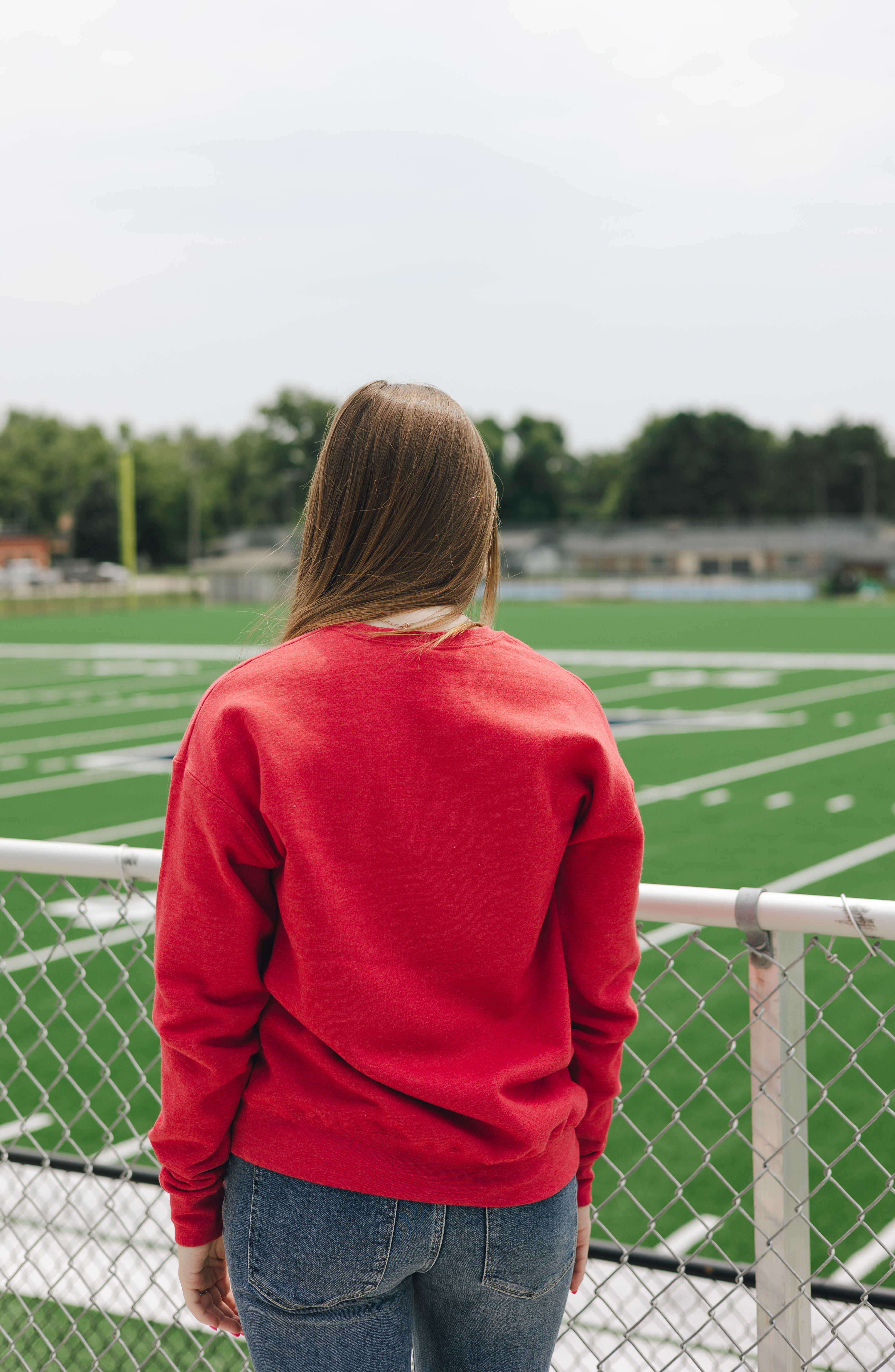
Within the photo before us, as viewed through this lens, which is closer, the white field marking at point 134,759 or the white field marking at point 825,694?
the white field marking at point 134,759

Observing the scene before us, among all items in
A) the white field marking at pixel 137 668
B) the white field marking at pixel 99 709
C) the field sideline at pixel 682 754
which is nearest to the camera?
the field sideline at pixel 682 754

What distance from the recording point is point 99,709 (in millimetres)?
19203

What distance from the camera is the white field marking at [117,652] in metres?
28.7

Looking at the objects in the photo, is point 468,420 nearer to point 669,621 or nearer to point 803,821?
point 803,821

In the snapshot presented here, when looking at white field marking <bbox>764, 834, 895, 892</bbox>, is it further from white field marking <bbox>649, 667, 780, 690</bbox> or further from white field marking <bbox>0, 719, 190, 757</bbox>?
white field marking <bbox>649, 667, 780, 690</bbox>

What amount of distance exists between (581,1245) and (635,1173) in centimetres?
245

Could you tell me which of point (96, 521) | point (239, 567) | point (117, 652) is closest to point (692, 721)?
point (117, 652)

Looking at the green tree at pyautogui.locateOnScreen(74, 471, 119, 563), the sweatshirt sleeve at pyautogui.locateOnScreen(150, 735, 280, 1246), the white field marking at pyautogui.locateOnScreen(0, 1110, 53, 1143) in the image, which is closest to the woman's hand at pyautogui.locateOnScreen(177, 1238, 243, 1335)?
the sweatshirt sleeve at pyautogui.locateOnScreen(150, 735, 280, 1246)

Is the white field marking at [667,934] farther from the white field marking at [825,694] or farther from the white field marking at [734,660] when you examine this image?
the white field marking at [734,660]

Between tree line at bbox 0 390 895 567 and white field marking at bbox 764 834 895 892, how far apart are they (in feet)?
294

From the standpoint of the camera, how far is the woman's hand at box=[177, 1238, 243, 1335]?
5.16 ft

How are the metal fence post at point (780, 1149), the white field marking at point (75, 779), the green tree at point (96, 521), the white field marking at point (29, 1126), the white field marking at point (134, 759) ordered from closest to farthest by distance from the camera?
1. the metal fence post at point (780, 1149)
2. the white field marking at point (29, 1126)
3. the white field marking at point (75, 779)
4. the white field marking at point (134, 759)
5. the green tree at point (96, 521)

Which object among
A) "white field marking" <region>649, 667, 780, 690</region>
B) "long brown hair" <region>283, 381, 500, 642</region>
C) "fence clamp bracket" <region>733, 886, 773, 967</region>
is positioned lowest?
"white field marking" <region>649, 667, 780, 690</region>

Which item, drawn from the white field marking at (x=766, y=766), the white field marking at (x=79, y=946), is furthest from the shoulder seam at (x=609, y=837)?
the white field marking at (x=766, y=766)
